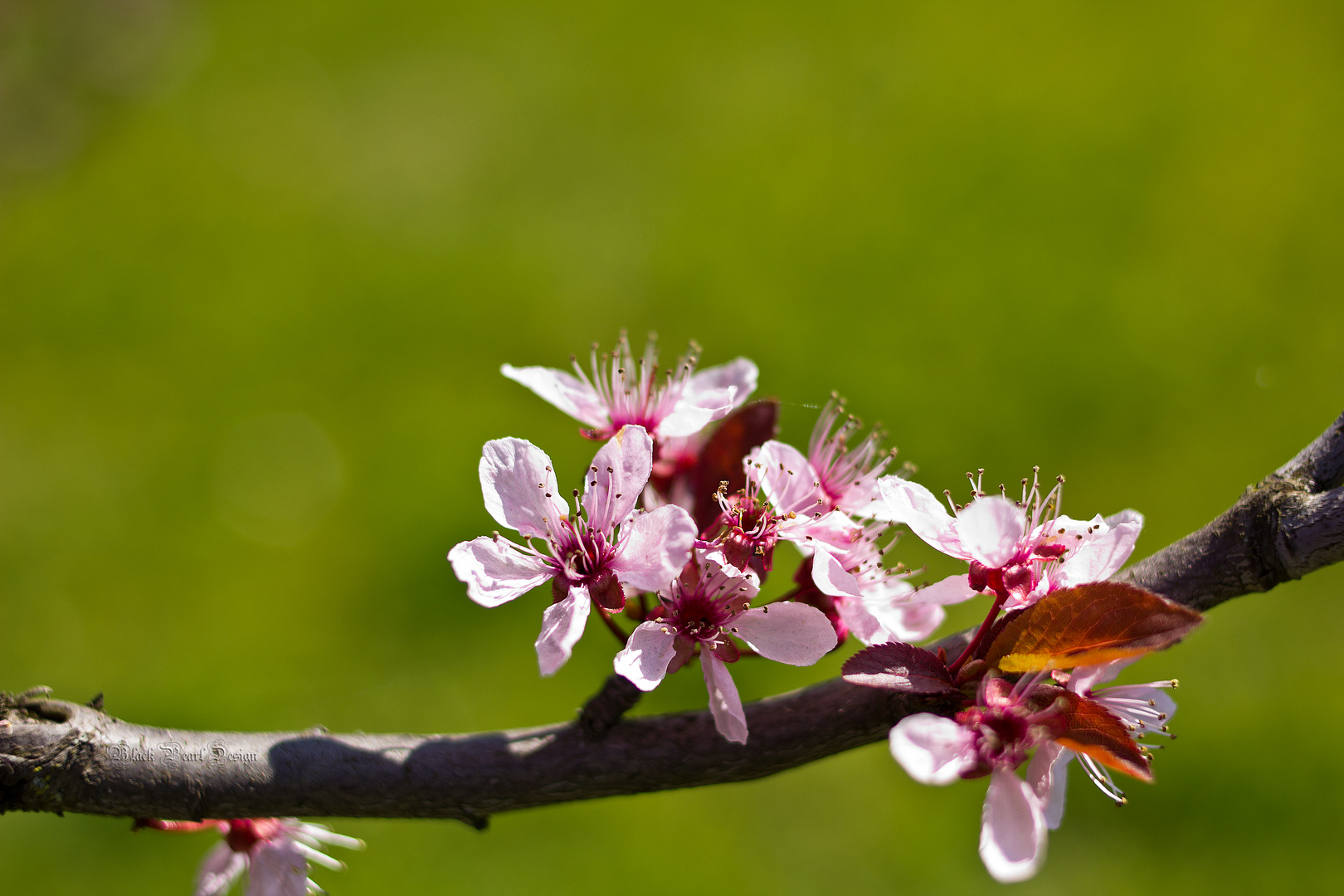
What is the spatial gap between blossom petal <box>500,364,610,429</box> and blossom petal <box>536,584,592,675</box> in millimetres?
282

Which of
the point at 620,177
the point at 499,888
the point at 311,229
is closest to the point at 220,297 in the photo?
the point at 311,229

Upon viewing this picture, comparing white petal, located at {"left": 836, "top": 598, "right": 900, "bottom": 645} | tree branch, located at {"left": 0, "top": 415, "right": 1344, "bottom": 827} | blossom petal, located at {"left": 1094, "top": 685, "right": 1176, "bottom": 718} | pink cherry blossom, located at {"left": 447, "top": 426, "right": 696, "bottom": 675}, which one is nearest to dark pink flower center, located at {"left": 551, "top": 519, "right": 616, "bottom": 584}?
pink cherry blossom, located at {"left": 447, "top": 426, "right": 696, "bottom": 675}

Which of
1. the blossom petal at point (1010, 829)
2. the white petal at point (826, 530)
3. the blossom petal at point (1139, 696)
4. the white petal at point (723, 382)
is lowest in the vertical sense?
the blossom petal at point (1010, 829)

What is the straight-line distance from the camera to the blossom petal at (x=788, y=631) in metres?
0.85

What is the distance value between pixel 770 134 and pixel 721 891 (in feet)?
10.1

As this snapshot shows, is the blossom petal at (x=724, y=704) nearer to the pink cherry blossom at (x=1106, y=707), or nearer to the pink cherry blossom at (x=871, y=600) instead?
the pink cherry blossom at (x=871, y=600)

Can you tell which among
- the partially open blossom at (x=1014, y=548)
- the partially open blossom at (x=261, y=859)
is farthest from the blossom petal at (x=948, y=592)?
the partially open blossom at (x=261, y=859)

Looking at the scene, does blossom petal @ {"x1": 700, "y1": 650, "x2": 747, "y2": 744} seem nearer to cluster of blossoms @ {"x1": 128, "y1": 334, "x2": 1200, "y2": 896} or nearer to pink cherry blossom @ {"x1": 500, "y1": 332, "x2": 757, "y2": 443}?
cluster of blossoms @ {"x1": 128, "y1": 334, "x2": 1200, "y2": 896}

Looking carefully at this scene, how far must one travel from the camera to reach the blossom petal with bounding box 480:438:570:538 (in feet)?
3.00

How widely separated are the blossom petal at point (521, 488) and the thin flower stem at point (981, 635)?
1.30ft

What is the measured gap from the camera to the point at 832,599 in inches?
37.5

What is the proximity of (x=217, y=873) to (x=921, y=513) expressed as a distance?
916 mm

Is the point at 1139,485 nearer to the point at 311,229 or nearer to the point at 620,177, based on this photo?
the point at 620,177

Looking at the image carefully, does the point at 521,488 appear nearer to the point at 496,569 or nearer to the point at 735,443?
the point at 496,569
